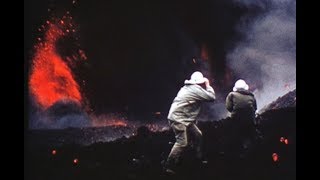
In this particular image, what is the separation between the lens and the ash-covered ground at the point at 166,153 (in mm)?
5016

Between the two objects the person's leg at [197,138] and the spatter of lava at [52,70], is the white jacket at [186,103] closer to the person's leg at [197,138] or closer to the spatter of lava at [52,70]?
the person's leg at [197,138]

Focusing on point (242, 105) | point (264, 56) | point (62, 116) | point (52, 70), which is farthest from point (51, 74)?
point (264, 56)

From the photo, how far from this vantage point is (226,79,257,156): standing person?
5035 mm

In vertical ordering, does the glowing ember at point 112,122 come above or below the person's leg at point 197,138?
above

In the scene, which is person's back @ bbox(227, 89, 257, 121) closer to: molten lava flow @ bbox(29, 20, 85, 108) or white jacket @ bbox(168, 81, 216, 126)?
white jacket @ bbox(168, 81, 216, 126)

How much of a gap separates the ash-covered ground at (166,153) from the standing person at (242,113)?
0.04 metres

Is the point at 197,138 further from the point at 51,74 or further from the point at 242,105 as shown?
the point at 51,74

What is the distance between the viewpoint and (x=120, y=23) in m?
5.07

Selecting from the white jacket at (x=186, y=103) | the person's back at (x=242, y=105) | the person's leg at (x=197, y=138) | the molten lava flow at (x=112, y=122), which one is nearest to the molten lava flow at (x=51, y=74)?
the molten lava flow at (x=112, y=122)

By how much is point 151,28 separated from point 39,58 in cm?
81
